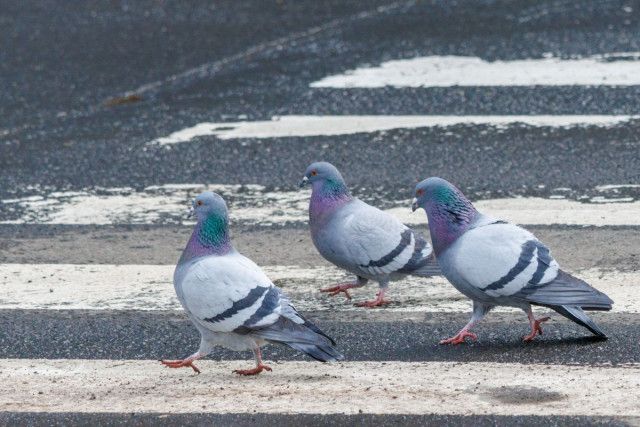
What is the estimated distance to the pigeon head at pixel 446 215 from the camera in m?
5.33

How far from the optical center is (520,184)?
25.0 feet

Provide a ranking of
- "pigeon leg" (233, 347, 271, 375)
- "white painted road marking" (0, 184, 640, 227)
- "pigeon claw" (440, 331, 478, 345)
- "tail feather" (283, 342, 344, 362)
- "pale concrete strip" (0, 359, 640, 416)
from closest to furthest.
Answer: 1. "pale concrete strip" (0, 359, 640, 416)
2. "tail feather" (283, 342, 344, 362)
3. "pigeon leg" (233, 347, 271, 375)
4. "pigeon claw" (440, 331, 478, 345)
5. "white painted road marking" (0, 184, 640, 227)

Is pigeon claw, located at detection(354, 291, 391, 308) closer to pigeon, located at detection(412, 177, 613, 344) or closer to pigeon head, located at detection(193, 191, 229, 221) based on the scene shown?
pigeon, located at detection(412, 177, 613, 344)

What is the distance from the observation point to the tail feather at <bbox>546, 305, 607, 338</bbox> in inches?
202

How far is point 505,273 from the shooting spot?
509 centimetres

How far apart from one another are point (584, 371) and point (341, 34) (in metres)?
6.93

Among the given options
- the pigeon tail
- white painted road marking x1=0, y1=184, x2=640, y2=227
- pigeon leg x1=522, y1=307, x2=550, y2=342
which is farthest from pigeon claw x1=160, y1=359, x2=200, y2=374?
white painted road marking x1=0, y1=184, x2=640, y2=227

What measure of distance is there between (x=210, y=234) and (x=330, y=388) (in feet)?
2.29

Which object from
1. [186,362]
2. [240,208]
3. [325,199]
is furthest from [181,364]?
[240,208]

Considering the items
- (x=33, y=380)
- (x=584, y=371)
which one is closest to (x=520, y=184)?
(x=584, y=371)

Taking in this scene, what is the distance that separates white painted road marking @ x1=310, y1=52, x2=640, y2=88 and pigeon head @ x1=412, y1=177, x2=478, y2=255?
435cm

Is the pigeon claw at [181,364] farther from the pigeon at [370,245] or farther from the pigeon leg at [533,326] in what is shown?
the pigeon leg at [533,326]

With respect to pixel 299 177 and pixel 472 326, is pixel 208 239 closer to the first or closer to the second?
pixel 472 326

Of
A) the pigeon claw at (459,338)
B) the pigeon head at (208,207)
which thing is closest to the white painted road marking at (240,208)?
the pigeon claw at (459,338)
